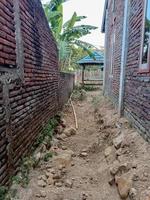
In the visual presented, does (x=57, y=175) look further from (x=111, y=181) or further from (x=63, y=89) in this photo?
(x=63, y=89)

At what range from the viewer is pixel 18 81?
430cm

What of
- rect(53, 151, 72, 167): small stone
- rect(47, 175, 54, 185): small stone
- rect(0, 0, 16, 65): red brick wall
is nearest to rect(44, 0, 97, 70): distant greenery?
rect(53, 151, 72, 167): small stone

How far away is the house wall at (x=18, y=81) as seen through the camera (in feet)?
11.9

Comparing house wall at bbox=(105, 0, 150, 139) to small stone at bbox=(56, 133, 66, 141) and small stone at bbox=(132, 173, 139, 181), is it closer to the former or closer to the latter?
small stone at bbox=(132, 173, 139, 181)

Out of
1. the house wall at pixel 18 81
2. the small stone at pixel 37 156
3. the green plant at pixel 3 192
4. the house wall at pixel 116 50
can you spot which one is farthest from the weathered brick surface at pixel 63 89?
the green plant at pixel 3 192

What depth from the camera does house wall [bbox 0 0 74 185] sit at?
3.63 metres

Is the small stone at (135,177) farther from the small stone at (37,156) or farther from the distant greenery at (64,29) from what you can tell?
the distant greenery at (64,29)

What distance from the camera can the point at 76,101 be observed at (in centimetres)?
1702

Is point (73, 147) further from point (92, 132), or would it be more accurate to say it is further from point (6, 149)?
point (6, 149)

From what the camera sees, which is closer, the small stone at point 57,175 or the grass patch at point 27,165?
the grass patch at point 27,165

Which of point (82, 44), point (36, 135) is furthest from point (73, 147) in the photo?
point (82, 44)

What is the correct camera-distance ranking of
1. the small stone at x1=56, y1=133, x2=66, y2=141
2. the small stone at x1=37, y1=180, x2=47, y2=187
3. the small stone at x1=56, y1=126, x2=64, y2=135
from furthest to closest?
the small stone at x1=56, y1=126, x2=64, y2=135 → the small stone at x1=56, y1=133, x2=66, y2=141 → the small stone at x1=37, y1=180, x2=47, y2=187

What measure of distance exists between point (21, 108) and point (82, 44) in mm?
→ 11842

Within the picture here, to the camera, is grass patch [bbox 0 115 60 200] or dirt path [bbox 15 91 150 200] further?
dirt path [bbox 15 91 150 200]
